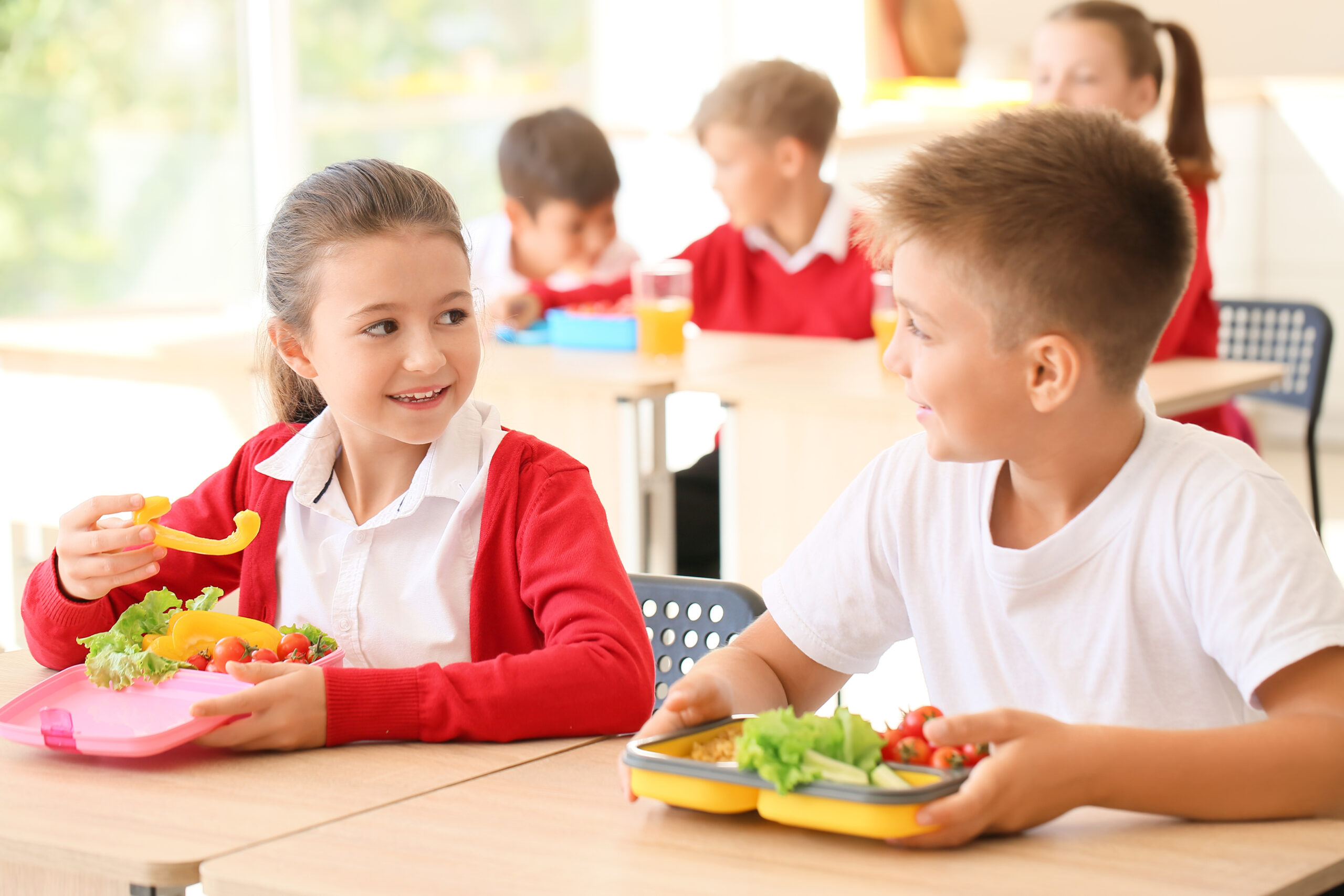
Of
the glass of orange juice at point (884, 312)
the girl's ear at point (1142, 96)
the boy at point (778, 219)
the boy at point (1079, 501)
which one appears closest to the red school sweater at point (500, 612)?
the boy at point (1079, 501)

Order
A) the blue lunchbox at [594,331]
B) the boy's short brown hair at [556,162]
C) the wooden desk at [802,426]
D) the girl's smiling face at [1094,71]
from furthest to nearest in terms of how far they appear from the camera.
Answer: the boy's short brown hair at [556,162], the girl's smiling face at [1094,71], the blue lunchbox at [594,331], the wooden desk at [802,426]

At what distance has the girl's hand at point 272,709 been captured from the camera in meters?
1.10

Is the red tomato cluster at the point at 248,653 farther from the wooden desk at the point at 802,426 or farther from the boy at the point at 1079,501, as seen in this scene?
the wooden desk at the point at 802,426

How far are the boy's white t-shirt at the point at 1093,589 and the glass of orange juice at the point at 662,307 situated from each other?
157 cm

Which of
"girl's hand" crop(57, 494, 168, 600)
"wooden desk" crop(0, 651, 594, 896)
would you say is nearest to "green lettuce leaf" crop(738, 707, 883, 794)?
"wooden desk" crop(0, 651, 594, 896)

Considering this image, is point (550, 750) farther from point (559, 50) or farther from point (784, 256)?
point (559, 50)

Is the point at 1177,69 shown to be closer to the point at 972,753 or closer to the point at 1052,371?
the point at 1052,371

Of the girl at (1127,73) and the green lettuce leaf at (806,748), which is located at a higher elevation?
the girl at (1127,73)

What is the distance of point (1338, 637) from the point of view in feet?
3.20

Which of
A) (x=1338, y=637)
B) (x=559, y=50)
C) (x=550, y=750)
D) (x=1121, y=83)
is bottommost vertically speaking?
(x=550, y=750)


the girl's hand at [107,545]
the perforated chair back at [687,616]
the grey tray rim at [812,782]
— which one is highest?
the girl's hand at [107,545]

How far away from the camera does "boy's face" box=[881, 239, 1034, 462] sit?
1.11 m

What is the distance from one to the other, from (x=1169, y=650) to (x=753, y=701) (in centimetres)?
31

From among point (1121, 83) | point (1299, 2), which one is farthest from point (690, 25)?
point (1121, 83)
